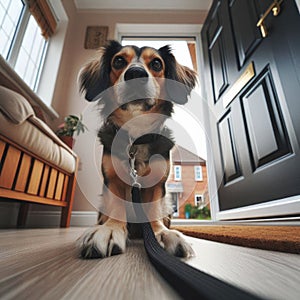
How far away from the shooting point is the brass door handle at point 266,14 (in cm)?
104

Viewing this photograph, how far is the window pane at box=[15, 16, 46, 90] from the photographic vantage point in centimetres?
185

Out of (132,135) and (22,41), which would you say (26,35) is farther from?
(132,135)

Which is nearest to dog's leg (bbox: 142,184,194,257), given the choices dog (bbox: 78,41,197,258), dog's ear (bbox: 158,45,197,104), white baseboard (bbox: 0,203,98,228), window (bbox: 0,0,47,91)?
dog (bbox: 78,41,197,258)

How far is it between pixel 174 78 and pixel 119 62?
25cm

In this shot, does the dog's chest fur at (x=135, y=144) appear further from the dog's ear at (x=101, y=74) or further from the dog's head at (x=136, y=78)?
the dog's ear at (x=101, y=74)

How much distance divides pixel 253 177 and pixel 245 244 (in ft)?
2.65

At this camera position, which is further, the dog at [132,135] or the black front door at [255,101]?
the black front door at [255,101]

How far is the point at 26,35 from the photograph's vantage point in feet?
6.20

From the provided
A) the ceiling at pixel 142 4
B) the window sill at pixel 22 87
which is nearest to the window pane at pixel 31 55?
the window sill at pixel 22 87

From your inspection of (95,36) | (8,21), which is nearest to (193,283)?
(8,21)

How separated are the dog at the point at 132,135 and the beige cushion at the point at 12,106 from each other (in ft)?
0.98

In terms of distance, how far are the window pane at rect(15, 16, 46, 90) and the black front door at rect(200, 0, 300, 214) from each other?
69.5 inches

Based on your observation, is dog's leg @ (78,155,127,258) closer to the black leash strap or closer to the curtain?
the black leash strap

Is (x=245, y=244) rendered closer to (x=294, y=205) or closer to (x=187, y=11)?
(x=294, y=205)
